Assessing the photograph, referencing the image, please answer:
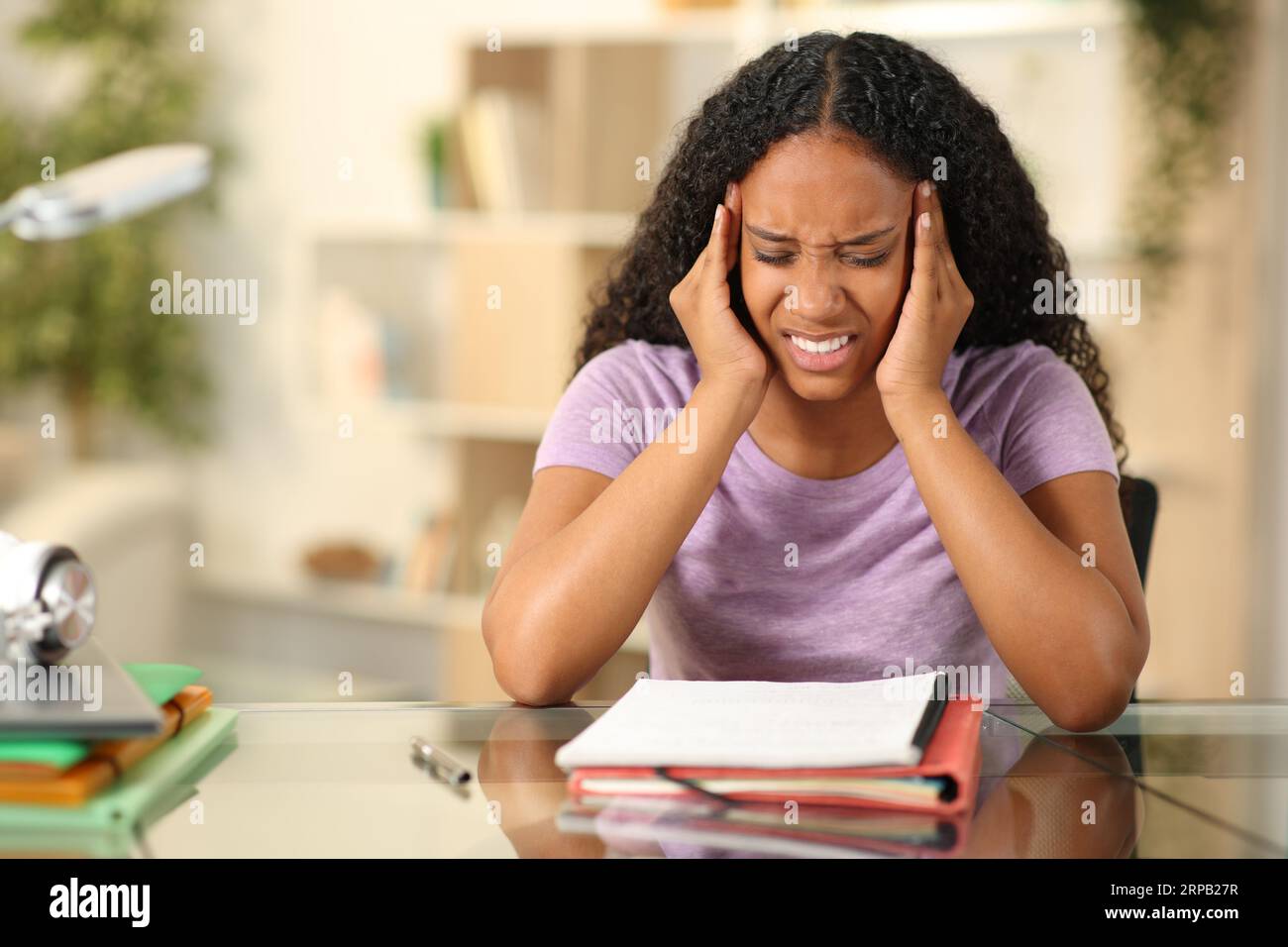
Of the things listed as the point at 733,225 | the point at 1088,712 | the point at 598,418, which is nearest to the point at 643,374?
the point at 598,418

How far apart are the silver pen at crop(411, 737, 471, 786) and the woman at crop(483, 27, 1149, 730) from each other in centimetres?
23

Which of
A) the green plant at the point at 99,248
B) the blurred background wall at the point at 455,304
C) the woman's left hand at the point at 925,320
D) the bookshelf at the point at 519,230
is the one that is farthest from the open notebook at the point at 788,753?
the green plant at the point at 99,248

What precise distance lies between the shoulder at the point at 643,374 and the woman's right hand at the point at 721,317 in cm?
11

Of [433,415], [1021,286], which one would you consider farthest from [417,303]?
[1021,286]

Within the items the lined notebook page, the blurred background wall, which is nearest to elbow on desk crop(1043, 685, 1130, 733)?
the lined notebook page

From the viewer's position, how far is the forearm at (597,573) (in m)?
1.15

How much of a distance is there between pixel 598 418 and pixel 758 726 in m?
0.57

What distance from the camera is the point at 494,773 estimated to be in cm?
85

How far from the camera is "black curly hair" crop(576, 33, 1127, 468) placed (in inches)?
49.9

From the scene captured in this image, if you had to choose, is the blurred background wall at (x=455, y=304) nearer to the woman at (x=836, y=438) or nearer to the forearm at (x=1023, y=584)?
the woman at (x=836, y=438)

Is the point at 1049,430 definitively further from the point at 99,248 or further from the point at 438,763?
the point at 99,248

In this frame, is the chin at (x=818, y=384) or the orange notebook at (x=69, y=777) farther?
the chin at (x=818, y=384)
